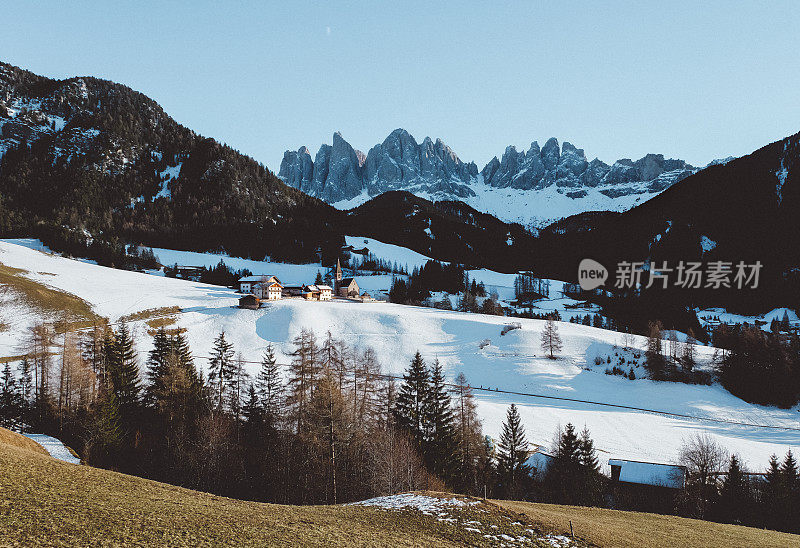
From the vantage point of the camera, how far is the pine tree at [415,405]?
43.3 m

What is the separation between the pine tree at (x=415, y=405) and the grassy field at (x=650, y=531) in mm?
19007

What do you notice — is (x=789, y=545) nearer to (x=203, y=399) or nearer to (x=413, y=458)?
(x=413, y=458)

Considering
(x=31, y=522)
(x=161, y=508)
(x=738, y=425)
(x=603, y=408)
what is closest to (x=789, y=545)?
(x=161, y=508)

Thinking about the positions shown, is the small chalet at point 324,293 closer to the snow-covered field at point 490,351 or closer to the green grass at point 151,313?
the snow-covered field at point 490,351

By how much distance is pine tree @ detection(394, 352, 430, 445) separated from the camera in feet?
142

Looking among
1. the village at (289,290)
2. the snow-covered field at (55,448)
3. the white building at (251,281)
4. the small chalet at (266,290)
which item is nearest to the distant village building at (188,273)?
the village at (289,290)

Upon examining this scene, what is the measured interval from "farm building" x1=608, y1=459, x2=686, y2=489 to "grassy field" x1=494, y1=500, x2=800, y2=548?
17.4m

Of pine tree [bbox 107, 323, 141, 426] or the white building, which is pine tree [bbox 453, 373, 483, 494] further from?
the white building

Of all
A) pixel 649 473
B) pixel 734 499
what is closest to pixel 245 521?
pixel 649 473

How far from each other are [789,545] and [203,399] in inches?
1937

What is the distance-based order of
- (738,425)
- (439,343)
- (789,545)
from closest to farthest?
(789,545) → (738,425) → (439,343)

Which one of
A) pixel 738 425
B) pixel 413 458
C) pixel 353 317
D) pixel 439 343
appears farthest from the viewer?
pixel 353 317

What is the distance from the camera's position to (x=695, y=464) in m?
43.8

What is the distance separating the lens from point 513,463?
42781 mm
